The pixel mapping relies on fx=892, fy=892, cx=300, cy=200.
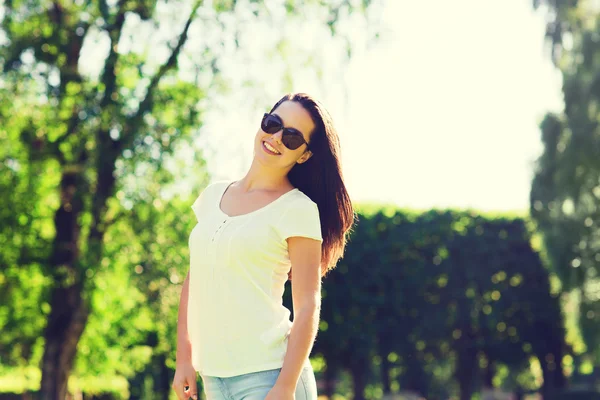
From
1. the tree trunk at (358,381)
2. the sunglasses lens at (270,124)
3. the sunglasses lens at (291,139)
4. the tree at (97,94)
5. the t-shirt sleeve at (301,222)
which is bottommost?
the tree trunk at (358,381)

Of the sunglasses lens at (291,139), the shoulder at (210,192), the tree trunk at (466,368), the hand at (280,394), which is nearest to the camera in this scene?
the hand at (280,394)

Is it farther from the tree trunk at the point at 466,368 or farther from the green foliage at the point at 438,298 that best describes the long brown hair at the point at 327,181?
the tree trunk at the point at 466,368

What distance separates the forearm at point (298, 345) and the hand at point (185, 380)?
45cm

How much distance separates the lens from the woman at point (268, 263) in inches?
111

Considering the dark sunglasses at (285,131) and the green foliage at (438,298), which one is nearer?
the dark sunglasses at (285,131)

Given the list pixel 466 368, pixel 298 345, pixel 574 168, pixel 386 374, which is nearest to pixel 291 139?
pixel 298 345

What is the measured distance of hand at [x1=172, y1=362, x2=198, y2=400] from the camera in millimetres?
3070

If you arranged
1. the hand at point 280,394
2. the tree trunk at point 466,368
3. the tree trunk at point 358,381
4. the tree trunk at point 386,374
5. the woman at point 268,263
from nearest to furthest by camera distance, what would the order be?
the hand at point 280,394 → the woman at point 268,263 → the tree trunk at point 358,381 → the tree trunk at point 386,374 → the tree trunk at point 466,368

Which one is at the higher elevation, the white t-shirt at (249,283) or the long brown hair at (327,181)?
the long brown hair at (327,181)

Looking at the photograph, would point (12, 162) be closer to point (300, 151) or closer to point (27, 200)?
point (27, 200)

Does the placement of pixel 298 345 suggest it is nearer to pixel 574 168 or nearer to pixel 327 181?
pixel 327 181

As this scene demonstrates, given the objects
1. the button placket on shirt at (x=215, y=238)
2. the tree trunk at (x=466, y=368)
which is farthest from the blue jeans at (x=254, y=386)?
the tree trunk at (x=466, y=368)

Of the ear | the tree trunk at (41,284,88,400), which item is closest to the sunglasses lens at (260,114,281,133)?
the ear

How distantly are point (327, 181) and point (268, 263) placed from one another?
0.40 m
